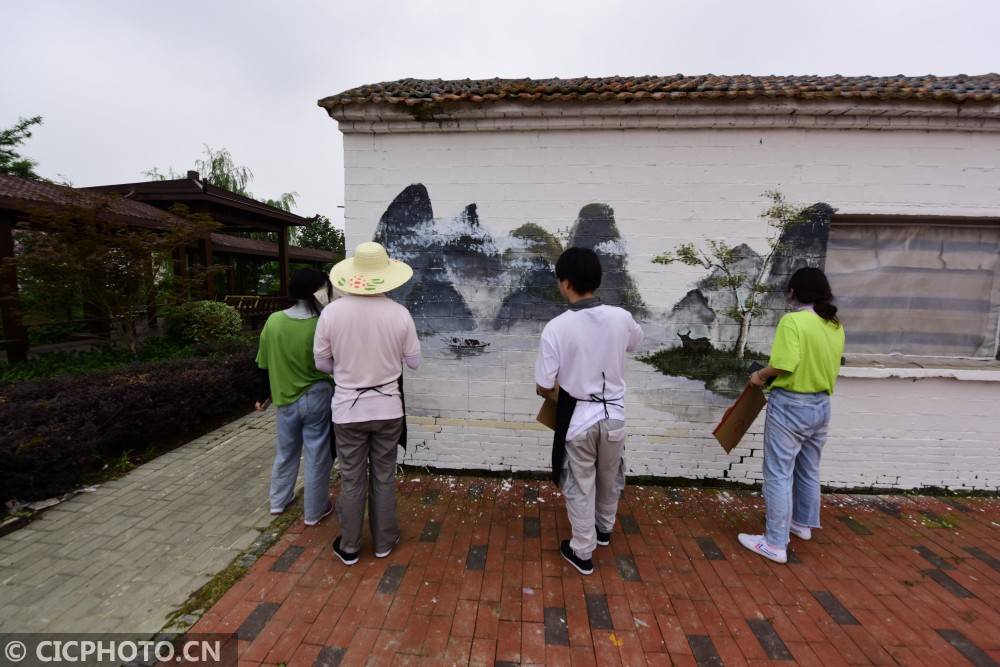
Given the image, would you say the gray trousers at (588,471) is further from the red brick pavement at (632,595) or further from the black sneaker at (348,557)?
the black sneaker at (348,557)

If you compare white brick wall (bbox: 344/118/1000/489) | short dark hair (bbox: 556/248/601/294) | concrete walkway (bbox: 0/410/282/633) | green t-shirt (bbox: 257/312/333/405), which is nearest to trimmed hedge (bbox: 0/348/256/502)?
concrete walkway (bbox: 0/410/282/633)

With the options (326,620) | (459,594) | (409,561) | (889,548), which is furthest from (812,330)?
(326,620)

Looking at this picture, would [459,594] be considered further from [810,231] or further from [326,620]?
[810,231]

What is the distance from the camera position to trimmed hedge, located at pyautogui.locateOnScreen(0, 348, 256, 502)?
339cm

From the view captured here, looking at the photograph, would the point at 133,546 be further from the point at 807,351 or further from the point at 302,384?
the point at 807,351

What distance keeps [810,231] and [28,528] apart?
656 cm

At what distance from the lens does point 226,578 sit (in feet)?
8.68

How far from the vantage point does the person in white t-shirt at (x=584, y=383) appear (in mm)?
2564

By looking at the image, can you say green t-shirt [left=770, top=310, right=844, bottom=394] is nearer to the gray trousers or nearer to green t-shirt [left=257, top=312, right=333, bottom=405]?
the gray trousers

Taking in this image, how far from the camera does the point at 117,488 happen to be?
3756mm

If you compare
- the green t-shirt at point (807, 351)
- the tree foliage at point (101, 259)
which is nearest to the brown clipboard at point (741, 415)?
the green t-shirt at point (807, 351)

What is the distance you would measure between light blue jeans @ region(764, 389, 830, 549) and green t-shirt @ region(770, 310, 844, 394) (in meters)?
0.10

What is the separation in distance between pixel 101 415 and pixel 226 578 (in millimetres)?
2628

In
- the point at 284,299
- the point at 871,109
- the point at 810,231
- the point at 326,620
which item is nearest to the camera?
the point at 326,620
